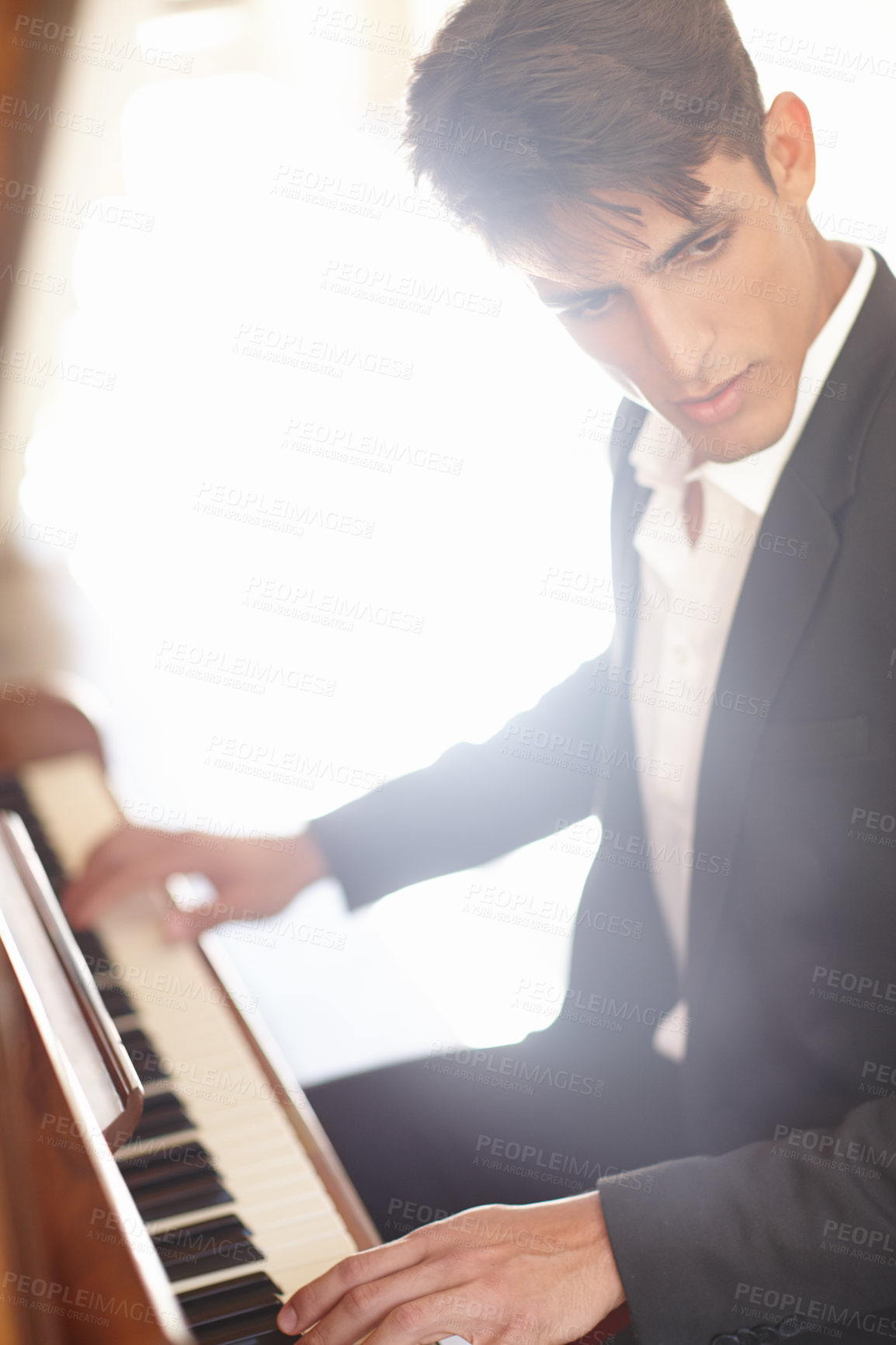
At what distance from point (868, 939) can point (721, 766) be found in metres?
0.23

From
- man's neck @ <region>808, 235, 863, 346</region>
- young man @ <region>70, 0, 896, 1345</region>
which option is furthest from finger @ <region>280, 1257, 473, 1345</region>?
man's neck @ <region>808, 235, 863, 346</region>

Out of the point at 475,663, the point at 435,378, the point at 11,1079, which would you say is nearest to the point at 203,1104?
the point at 11,1079

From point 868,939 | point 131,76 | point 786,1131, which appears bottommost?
point 786,1131

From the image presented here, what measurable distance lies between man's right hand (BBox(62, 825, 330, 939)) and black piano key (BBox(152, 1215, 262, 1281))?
13.7 inches

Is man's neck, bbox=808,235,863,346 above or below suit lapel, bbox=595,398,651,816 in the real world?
above

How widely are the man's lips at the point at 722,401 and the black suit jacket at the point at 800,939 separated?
3.5 inches

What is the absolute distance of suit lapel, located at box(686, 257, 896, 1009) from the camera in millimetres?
1062

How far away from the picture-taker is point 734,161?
3.54ft

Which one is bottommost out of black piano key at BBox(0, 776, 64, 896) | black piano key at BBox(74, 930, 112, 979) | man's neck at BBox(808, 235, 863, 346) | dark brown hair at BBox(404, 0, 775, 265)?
black piano key at BBox(0, 776, 64, 896)

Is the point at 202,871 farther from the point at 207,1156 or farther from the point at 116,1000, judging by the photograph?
the point at 207,1156

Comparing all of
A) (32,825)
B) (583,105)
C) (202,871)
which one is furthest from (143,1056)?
(583,105)

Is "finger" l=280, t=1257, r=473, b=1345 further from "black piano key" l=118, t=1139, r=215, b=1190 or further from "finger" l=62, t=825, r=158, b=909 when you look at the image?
"finger" l=62, t=825, r=158, b=909

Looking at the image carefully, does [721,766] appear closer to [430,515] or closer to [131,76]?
[430,515]

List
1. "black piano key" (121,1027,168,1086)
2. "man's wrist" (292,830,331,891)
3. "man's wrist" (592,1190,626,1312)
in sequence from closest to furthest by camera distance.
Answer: "man's wrist" (592,1190,626,1312), "black piano key" (121,1027,168,1086), "man's wrist" (292,830,331,891)
